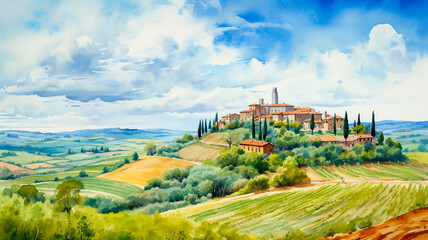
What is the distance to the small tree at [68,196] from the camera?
5185mm

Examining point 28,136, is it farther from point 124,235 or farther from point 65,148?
point 124,235

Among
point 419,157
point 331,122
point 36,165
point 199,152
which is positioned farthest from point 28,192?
point 331,122

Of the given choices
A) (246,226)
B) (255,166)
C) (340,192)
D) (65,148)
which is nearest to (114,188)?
(65,148)

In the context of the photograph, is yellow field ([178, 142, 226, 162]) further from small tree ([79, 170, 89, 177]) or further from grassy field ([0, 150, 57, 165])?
grassy field ([0, 150, 57, 165])

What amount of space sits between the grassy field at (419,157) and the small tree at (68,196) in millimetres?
8511

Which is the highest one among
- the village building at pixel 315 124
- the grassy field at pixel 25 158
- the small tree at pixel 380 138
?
the village building at pixel 315 124

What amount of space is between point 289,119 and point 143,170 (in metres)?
8.24

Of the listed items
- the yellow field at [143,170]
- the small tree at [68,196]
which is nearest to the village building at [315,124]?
the yellow field at [143,170]

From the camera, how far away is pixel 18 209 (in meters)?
4.34

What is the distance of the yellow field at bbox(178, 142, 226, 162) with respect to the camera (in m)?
8.40

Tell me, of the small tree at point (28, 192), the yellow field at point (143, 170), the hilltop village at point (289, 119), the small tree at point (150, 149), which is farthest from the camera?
the small tree at point (150, 149)

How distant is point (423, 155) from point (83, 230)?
8403 mm

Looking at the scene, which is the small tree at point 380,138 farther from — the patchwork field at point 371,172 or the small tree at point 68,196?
the small tree at point 68,196

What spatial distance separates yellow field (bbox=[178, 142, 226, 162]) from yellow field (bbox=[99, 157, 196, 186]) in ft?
1.48
